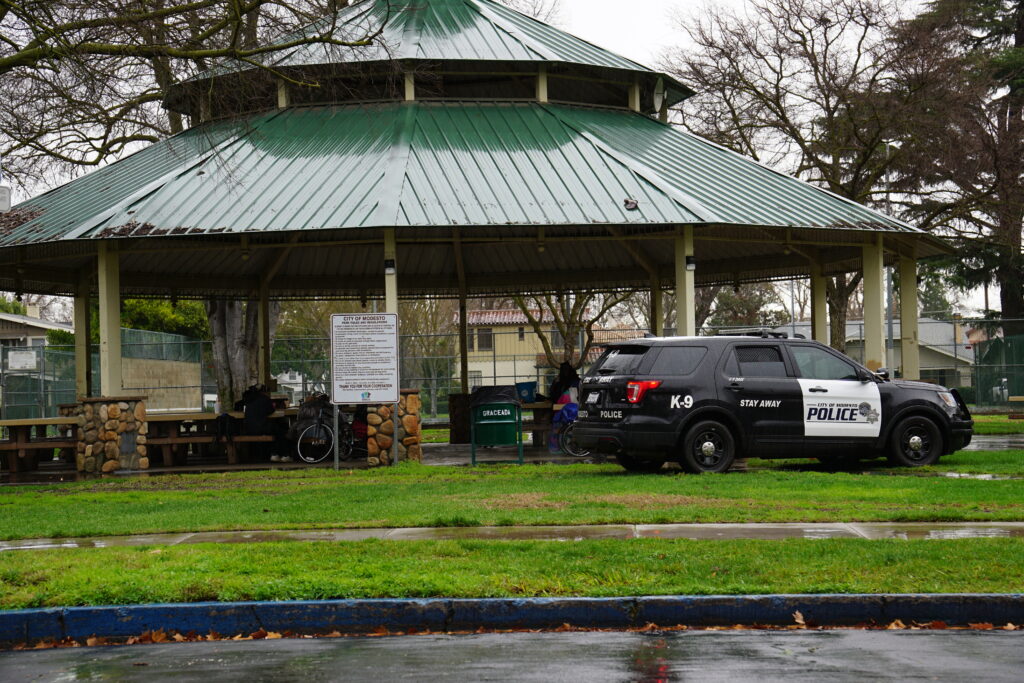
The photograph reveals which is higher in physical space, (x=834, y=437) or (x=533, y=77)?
(x=533, y=77)

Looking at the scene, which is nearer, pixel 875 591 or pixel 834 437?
pixel 875 591

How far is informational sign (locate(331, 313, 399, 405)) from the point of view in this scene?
19.0 meters

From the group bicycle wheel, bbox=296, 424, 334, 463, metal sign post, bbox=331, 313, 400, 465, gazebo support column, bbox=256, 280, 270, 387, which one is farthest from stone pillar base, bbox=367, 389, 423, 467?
gazebo support column, bbox=256, 280, 270, 387

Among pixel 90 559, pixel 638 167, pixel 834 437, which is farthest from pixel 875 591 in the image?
pixel 638 167

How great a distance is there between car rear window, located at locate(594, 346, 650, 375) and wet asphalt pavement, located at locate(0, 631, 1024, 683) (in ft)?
29.4

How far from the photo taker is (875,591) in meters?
8.15

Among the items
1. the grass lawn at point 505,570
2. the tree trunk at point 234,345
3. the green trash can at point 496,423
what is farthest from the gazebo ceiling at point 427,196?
the grass lawn at point 505,570

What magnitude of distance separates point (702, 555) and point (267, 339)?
1937cm

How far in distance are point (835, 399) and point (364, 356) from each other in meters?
6.87

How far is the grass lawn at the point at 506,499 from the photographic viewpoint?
11875mm

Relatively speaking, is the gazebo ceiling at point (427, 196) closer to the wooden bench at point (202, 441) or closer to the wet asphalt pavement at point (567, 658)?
the wooden bench at point (202, 441)

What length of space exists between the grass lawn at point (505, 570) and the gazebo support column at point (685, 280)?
1078 centimetres

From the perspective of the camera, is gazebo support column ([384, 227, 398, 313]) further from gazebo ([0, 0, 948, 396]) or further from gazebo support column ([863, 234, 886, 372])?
gazebo support column ([863, 234, 886, 372])

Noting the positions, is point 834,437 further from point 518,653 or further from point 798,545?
point 518,653
